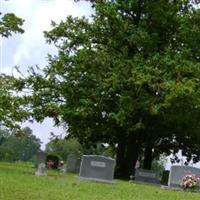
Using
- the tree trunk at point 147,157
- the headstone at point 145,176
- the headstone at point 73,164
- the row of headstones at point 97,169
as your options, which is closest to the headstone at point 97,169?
the row of headstones at point 97,169

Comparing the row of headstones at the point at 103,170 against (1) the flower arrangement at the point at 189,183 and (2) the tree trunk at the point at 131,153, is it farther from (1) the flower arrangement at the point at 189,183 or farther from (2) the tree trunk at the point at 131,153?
(2) the tree trunk at the point at 131,153

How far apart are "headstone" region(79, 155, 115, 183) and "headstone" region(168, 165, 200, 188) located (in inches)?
102

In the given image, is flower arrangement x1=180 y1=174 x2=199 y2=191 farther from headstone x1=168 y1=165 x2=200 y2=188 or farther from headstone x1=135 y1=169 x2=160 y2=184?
headstone x1=135 y1=169 x2=160 y2=184

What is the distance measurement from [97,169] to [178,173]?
3.55m

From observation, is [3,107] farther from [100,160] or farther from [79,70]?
[79,70]

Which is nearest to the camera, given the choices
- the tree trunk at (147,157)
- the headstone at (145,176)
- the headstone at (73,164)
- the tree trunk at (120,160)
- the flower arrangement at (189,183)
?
the flower arrangement at (189,183)

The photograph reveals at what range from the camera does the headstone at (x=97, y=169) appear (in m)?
24.5

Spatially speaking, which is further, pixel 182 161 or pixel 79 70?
pixel 182 161

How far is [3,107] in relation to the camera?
25.5 metres

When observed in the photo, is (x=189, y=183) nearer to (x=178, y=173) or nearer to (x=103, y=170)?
(x=178, y=173)

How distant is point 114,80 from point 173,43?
5.92 m

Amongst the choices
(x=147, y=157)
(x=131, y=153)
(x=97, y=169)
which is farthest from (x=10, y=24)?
Result: (x=147, y=157)

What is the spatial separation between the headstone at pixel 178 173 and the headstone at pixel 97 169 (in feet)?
8.53

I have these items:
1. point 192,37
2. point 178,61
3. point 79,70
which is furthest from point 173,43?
point 79,70
